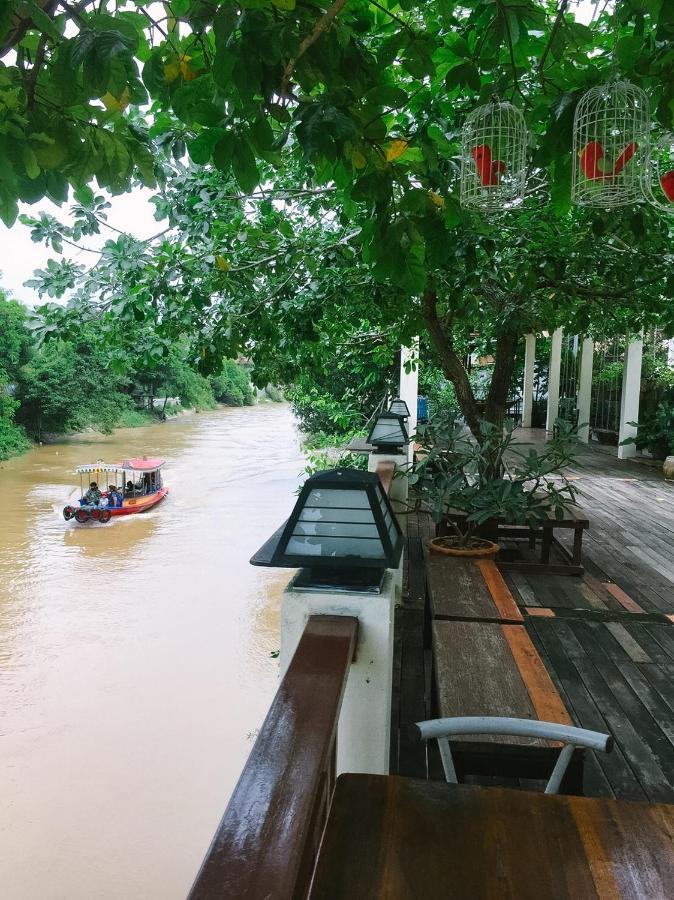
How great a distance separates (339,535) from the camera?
1.63m

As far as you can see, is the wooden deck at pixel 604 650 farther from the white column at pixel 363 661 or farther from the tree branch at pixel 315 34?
the tree branch at pixel 315 34

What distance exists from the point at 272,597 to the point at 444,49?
13358mm

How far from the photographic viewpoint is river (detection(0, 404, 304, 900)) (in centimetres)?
778

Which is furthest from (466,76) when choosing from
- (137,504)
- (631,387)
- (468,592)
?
(137,504)

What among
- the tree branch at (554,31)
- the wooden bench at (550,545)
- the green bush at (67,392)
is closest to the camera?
the tree branch at (554,31)

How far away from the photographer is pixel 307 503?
1662 millimetres

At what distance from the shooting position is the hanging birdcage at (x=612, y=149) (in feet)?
6.13

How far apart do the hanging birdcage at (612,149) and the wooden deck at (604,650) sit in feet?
6.11

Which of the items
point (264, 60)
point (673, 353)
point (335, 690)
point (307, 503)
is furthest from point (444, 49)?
point (673, 353)

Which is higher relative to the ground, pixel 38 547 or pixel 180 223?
pixel 180 223

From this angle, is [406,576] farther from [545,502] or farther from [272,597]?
[272,597]

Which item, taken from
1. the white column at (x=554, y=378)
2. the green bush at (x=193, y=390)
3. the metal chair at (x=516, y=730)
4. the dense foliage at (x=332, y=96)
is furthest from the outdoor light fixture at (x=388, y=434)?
the green bush at (x=193, y=390)

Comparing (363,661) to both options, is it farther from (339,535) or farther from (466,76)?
(466,76)

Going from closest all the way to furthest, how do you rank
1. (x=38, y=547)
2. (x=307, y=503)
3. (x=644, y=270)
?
(x=307, y=503)
(x=644, y=270)
(x=38, y=547)
